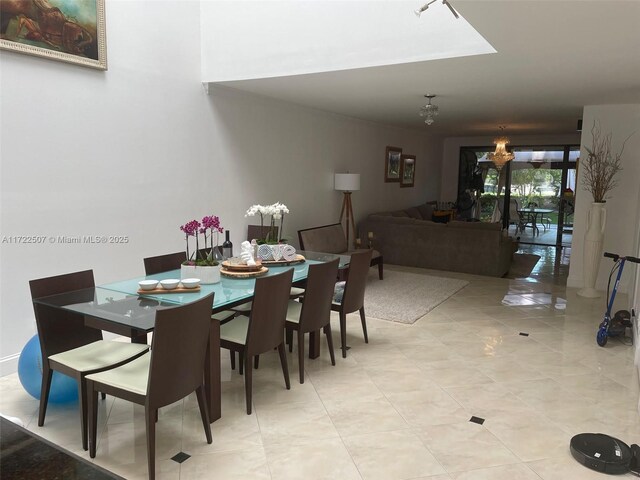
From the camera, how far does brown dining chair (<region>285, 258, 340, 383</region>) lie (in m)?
3.53

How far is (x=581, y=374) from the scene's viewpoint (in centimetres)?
376

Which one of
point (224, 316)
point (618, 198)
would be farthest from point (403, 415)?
point (618, 198)

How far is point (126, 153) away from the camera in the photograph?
14.1 feet

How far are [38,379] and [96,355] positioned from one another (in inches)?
22.6

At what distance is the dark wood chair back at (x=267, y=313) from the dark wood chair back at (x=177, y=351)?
0.47m

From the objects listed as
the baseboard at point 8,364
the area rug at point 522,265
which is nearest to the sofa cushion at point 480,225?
the area rug at point 522,265

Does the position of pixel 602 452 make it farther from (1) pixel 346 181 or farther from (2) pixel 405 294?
(1) pixel 346 181

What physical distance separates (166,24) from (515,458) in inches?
179

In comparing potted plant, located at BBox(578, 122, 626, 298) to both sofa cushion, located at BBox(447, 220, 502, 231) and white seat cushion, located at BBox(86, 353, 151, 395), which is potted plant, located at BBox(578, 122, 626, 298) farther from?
white seat cushion, located at BBox(86, 353, 151, 395)

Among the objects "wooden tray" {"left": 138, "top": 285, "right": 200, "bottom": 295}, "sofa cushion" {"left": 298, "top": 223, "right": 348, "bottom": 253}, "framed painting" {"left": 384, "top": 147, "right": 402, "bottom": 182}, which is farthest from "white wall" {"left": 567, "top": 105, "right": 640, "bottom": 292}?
"wooden tray" {"left": 138, "top": 285, "right": 200, "bottom": 295}

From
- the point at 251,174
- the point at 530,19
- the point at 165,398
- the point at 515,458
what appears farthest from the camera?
the point at 251,174

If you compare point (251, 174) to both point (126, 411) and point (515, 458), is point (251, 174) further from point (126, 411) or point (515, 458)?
point (515, 458)

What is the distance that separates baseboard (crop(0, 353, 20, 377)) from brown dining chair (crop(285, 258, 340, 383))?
82.1 inches

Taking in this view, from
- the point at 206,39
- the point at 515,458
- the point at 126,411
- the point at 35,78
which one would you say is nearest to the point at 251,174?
the point at 206,39
